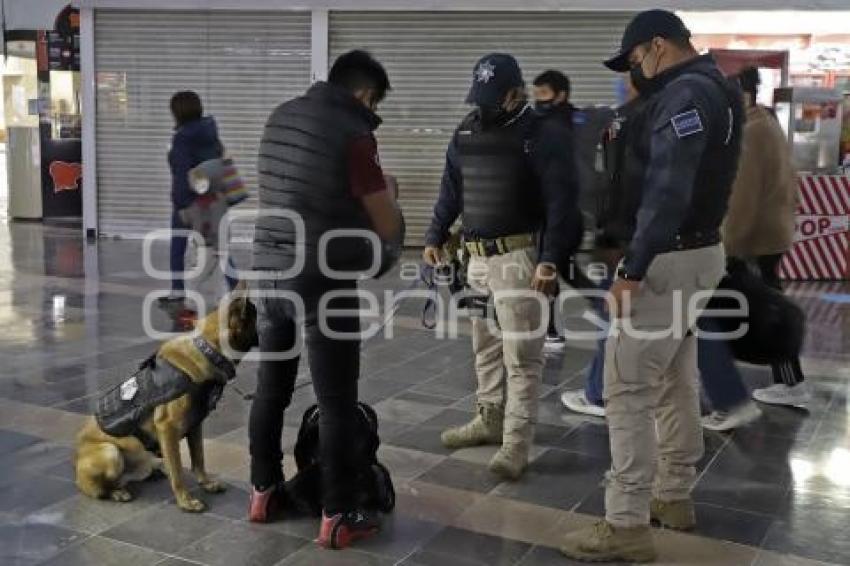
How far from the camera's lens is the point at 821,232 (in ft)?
33.4

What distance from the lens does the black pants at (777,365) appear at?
5719 mm

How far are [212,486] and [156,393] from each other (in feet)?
1.87

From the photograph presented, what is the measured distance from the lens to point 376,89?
3.47 m

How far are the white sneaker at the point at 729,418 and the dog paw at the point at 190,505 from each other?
2.77 m

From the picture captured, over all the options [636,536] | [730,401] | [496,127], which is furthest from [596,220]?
[730,401]

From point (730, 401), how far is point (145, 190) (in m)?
9.93

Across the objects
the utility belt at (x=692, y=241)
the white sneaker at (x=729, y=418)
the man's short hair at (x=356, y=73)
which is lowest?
the white sneaker at (x=729, y=418)

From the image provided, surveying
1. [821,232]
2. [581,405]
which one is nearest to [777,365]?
[581,405]

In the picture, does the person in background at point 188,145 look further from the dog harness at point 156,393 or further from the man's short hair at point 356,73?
the man's short hair at point 356,73

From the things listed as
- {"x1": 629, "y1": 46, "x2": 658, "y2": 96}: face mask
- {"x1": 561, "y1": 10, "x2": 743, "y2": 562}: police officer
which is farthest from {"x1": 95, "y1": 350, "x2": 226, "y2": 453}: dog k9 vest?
{"x1": 629, "y1": 46, "x2": 658, "y2": 96}: face mask

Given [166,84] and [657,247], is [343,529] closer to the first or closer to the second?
[657,247]

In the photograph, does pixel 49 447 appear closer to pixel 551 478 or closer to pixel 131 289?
pixel 551 478

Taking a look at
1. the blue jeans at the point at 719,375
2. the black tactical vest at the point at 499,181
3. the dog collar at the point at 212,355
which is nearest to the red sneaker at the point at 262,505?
the dog collar at the point at 212,355

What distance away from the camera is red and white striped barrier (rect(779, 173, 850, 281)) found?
10078 millimetres
